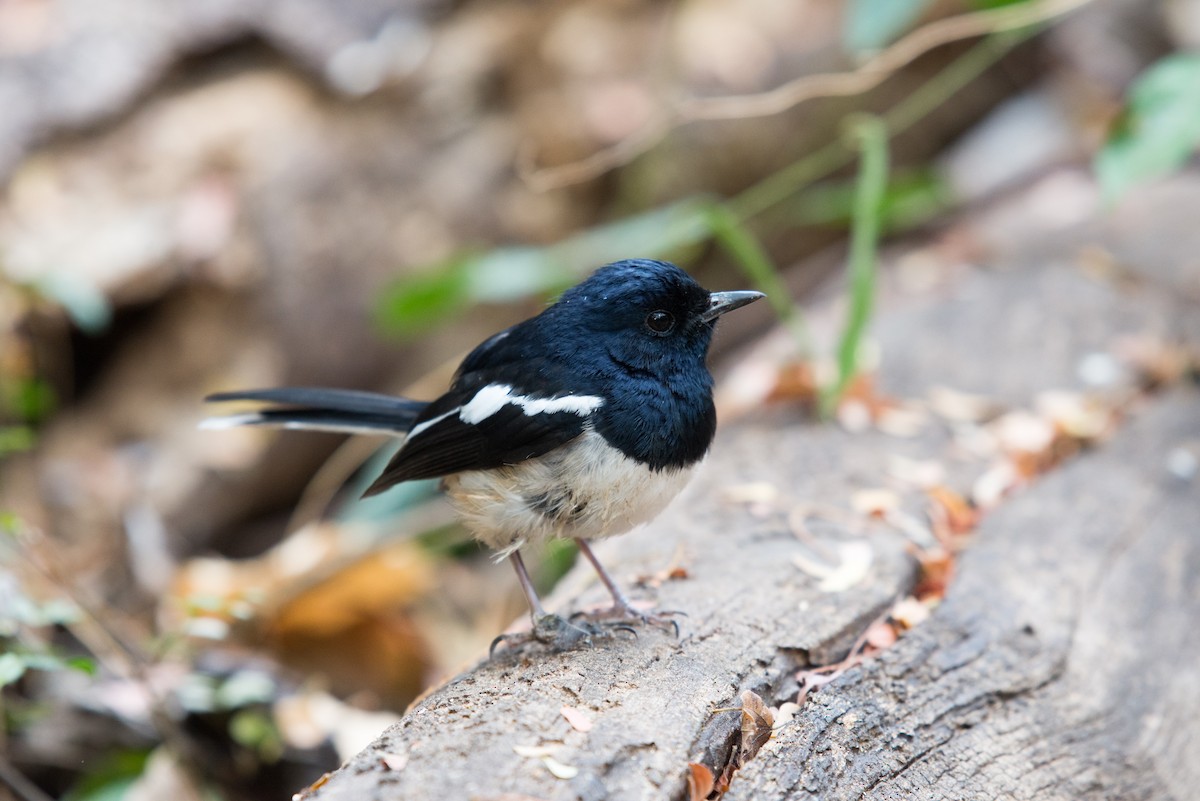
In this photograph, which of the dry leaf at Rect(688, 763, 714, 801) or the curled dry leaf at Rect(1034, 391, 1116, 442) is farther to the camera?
the curled dry leaf at Rect(1034, 391, 1116, 442)

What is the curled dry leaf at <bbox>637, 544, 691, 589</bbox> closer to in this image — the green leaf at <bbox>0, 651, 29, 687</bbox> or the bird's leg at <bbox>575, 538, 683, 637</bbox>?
the bird's leg at <bbox>575, 538, 683, 637</bbox>

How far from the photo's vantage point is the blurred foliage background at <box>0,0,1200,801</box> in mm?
3711

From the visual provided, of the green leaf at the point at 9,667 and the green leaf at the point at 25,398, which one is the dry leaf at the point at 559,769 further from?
the green leaf at the point at 25,398

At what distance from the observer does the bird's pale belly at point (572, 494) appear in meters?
2.52

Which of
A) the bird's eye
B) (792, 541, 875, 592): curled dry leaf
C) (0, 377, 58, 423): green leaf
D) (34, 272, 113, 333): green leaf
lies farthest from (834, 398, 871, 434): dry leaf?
(0, 377, 58, 423): green leaf

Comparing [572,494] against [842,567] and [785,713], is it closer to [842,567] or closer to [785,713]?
[785,713]

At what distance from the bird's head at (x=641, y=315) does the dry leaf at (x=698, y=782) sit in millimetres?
1025

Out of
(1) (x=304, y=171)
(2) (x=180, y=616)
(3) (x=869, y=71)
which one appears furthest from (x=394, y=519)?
(3) (x=869, y=71)

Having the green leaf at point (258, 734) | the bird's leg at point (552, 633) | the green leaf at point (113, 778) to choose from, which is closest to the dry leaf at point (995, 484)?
the bird's leg at point (552, 633)

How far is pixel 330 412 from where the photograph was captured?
3.07m

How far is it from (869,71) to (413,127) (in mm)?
2475

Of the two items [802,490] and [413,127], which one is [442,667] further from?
[413,127]

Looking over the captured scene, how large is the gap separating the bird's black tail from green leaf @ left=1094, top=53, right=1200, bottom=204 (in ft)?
7.81

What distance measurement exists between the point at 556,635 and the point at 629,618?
0.20m
